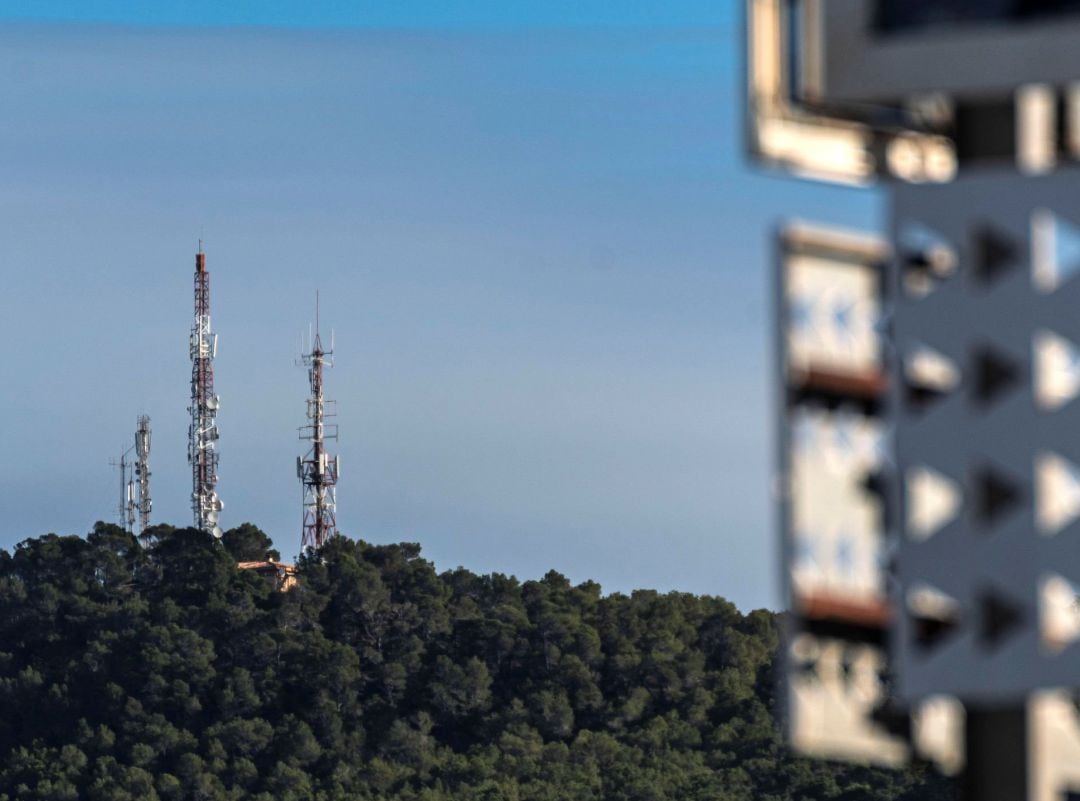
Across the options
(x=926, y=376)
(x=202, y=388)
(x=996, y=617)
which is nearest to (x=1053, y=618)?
(x=996, y=617)

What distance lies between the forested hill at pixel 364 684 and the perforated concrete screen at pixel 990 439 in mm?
68209

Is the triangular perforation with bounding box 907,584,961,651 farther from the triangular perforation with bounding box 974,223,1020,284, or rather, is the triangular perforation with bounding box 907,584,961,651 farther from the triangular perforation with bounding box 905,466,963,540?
the triangular perforation with bounding box 974,223,1020,284

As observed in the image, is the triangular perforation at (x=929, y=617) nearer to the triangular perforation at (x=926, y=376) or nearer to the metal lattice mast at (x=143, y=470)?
the triangular perforation at (x=926, y=376)

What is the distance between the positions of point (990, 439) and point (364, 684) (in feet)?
268

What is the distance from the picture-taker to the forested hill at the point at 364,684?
80062 millimetres

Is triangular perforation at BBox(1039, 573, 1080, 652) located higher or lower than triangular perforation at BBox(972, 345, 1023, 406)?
lower

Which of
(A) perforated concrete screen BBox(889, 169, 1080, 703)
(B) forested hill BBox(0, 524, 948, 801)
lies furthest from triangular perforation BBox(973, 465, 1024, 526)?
(B) forested hill BBox(0, 524, 948, 801)

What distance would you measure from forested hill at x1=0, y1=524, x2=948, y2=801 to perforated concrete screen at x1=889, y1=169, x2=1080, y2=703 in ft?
224

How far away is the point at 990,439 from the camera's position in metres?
7.16

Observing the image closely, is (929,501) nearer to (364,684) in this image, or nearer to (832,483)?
(832,483)

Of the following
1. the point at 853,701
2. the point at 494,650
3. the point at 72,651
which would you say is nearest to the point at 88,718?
the point at 72,651

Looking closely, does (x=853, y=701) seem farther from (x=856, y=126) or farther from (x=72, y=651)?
(x=72, y=651)

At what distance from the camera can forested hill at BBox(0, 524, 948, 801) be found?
80062mm

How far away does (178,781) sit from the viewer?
8306 cm
